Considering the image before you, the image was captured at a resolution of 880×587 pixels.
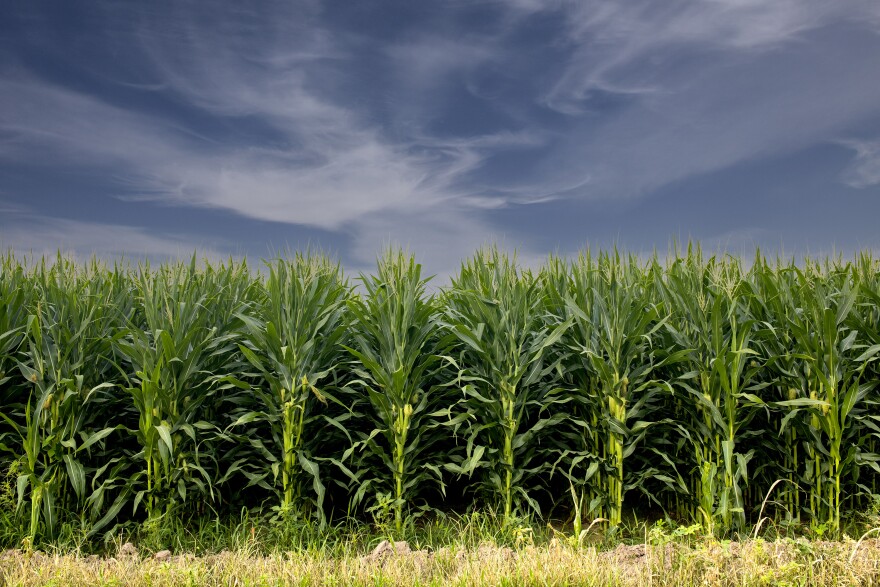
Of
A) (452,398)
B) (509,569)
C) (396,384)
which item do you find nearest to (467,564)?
(509,569)

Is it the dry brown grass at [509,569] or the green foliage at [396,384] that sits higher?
the green foliage at [396,384]

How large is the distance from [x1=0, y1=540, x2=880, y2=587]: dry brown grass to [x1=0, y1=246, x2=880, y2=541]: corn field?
67 cm

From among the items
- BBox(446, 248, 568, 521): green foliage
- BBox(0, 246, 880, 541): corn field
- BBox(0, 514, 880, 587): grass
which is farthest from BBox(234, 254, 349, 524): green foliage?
BBox(446, 248, 568, 521): green foliage

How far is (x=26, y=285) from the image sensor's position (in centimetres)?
654

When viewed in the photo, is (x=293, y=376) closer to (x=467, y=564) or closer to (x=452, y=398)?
(x=452, y=398)

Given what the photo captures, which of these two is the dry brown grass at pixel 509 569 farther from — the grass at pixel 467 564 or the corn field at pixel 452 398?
the corn field at pixel 452 398

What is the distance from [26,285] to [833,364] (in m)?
7.54

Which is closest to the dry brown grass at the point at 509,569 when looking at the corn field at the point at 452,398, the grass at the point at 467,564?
the grass at the point at 467,564

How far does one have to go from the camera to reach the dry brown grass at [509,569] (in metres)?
3.83

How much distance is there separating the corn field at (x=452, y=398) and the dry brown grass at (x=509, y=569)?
2.21ft

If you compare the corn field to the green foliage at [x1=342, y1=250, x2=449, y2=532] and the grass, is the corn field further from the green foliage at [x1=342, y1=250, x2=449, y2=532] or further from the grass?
the grass

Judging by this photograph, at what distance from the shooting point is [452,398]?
18.5 ft

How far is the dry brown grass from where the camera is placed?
3826mm

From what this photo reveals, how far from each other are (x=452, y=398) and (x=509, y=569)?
190 centimetres
